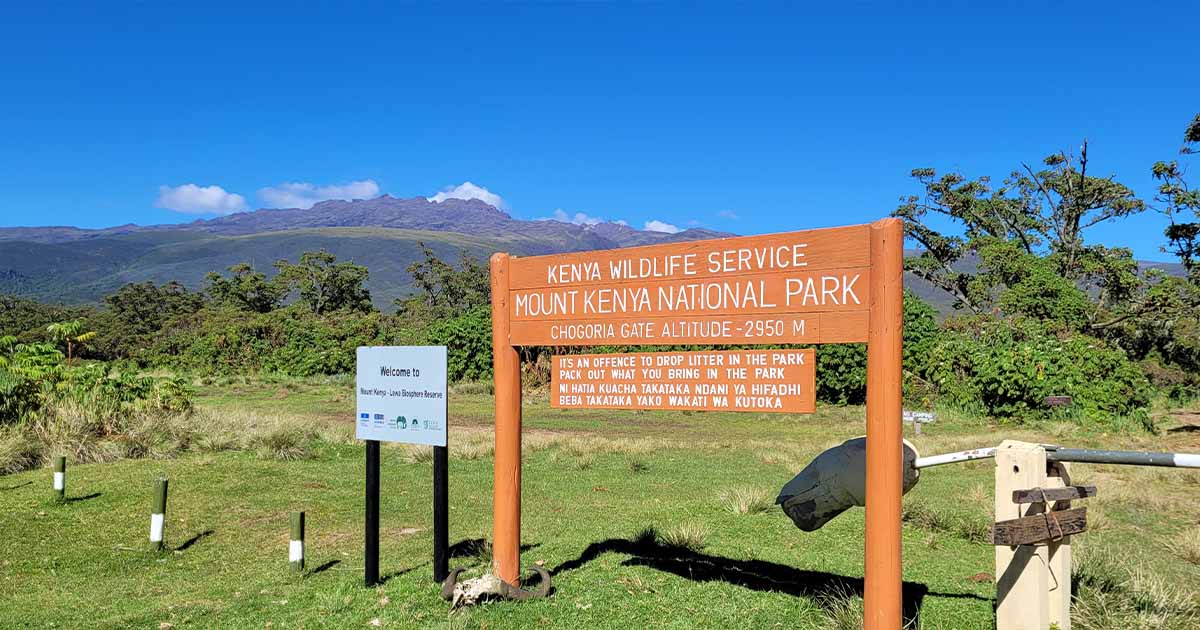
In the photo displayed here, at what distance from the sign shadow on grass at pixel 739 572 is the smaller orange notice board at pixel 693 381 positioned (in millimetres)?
1373

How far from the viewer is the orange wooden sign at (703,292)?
4.60 m

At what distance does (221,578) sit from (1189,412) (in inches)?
870

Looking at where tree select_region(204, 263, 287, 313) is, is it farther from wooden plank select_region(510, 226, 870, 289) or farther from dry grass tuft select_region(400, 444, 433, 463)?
wooden plank select_region(510, 226, 870, 289)

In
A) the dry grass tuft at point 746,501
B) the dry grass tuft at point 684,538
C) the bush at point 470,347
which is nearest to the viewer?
the dry grass tuft at point 684,538

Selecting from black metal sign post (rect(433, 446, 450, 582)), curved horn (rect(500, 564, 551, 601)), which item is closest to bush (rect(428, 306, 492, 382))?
black metal sign post (rect(433, 446, 450, 582))

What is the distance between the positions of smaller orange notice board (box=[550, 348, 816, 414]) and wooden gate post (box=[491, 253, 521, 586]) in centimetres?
33

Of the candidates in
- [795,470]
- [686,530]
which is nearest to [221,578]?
[686,530]

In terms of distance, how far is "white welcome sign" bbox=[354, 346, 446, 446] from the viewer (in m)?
6.09

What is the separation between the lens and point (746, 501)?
904 centimetres

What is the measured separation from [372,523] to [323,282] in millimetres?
Result: 61258

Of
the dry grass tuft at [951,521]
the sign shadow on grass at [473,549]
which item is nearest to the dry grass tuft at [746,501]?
the dry grass tuft at [951,521]

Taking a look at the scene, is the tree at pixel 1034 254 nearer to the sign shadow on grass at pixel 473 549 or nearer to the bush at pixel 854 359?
the bush at pixel 854 359

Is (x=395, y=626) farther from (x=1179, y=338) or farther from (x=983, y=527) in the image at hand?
(x=1179, y=338)

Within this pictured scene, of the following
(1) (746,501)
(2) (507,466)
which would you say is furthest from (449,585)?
(1) (746,501)
